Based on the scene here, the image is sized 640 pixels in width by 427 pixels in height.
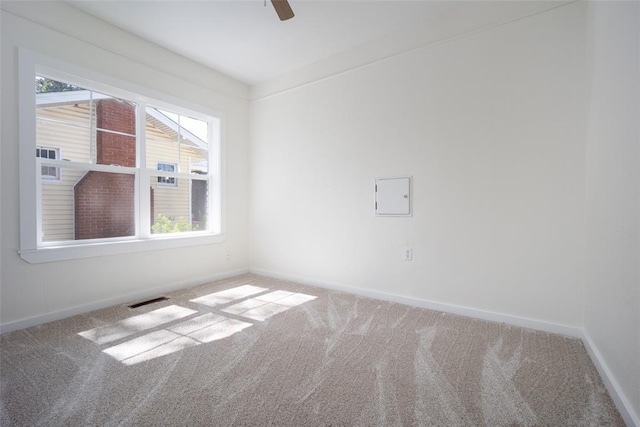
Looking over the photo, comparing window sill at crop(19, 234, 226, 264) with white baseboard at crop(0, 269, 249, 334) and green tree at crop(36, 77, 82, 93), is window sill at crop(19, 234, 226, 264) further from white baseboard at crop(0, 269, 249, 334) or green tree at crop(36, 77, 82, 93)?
green tree at crop(36, 77, 82, 93)

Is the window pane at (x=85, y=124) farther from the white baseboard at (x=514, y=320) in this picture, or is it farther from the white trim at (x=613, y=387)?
the white trim at (x=613, y=387)

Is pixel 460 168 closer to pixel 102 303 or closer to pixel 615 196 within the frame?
pixel 615 196

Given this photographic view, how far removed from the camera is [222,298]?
10.7 ft

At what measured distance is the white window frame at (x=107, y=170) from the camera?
2.43m

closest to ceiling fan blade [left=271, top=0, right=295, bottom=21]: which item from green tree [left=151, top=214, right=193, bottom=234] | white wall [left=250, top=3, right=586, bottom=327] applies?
white wall [left=250, top=3, right=586, bottom=327]

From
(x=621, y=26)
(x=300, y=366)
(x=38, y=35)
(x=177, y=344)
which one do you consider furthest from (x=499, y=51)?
(x=38, y=35)

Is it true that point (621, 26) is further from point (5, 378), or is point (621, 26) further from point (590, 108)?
point (5, 378)

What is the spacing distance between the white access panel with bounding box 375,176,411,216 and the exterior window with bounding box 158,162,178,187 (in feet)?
8.19

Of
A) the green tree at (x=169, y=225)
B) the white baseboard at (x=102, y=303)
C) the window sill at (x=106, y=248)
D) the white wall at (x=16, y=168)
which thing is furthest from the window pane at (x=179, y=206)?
the white baseboard at (x=102, y=303)

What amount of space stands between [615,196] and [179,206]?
404cm

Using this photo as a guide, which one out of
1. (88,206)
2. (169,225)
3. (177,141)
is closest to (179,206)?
(169,225)

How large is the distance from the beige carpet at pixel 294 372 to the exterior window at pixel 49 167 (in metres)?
1.32

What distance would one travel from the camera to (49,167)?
2688 millimetres

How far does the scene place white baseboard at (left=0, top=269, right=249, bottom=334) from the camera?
2.41 m
